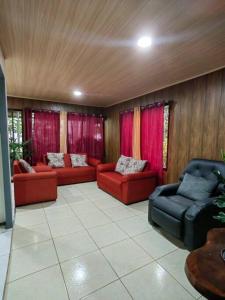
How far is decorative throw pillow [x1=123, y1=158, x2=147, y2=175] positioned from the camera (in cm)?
374

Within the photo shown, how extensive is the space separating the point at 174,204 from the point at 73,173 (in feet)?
10.1

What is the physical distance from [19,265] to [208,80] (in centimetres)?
355

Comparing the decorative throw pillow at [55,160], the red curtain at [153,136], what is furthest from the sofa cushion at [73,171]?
the red curtain at [153,136]

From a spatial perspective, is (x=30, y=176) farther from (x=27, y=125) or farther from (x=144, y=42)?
(x=144, y=42)

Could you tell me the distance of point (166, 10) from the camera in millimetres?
1372

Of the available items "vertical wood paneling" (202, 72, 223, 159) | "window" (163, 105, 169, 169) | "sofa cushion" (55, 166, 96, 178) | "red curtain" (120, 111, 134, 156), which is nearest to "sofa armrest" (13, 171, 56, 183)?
"sofa cushion" (55, 166, 96, 178)

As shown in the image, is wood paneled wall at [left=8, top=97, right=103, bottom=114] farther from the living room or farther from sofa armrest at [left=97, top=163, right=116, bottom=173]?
sofa armrest at [left=97, top=163, right=116, bottom=173]

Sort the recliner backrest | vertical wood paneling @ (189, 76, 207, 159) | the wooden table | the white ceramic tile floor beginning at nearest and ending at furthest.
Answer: the wooden table → the white ceramic tile floor → the recliner backrest → vertical wood paneling @ (189, 76, 207, 159)

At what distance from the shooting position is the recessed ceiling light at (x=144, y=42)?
178cm

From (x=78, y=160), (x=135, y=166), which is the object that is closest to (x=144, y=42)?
(x=135, y=166)

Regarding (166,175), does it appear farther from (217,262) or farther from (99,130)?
(99,130)

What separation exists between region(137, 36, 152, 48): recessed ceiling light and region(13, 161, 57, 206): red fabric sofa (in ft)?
9.04

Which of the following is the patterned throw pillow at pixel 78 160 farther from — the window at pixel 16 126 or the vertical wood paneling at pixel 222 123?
the vertical wood paneling at pixel 222 123

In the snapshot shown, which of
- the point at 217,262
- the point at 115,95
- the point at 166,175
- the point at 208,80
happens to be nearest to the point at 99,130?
the point at 115,95
